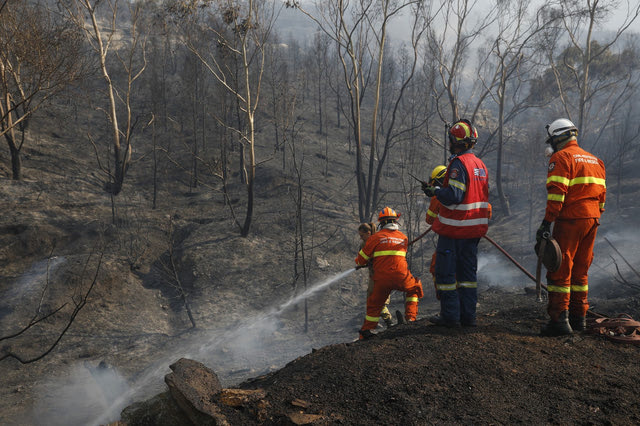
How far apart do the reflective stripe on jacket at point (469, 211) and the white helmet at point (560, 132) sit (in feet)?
2.38

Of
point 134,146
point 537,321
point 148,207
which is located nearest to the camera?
point 537,321

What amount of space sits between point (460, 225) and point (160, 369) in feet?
22.5

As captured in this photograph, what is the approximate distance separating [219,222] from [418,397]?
1368 centimetres

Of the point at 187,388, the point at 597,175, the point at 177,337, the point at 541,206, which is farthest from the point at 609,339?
the point at 541,206

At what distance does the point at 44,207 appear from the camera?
1431 cm

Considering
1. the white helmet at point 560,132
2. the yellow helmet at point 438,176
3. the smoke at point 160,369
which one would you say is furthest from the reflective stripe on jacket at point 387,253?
the smoke at point 160,369

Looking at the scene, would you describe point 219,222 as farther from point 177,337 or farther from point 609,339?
point 609,339

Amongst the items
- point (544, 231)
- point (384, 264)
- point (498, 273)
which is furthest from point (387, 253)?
point (498, 273)

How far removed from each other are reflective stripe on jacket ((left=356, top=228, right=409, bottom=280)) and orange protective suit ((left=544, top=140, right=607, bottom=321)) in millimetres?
1737

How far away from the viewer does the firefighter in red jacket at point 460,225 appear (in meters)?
4.18

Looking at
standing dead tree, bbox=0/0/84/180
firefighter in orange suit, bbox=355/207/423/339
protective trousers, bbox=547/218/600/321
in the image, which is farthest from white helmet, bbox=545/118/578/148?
standing dead tree, bbox=0/0/84/180

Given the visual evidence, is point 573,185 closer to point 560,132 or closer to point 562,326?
point 560,132

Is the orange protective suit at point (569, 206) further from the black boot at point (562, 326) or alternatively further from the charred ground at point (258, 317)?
the charred ground at point (258, 317)

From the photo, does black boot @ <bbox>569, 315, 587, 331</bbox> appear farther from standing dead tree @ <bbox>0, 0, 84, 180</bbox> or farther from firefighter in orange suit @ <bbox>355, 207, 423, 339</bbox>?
standing dead tree @ <bbox>0, 0, 84, 180</bbox>
